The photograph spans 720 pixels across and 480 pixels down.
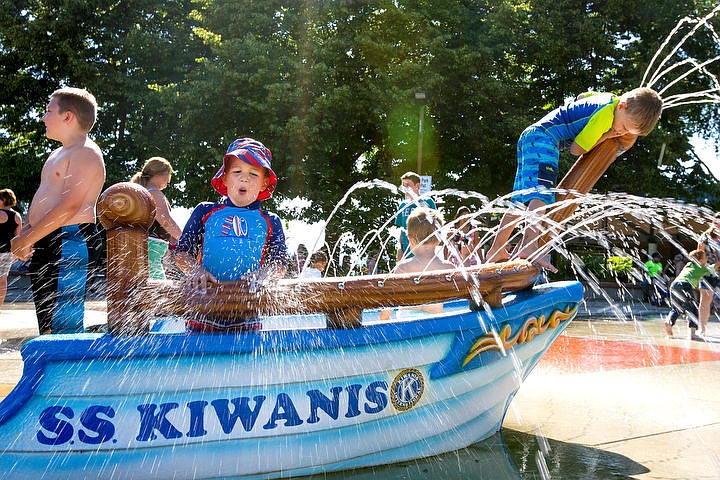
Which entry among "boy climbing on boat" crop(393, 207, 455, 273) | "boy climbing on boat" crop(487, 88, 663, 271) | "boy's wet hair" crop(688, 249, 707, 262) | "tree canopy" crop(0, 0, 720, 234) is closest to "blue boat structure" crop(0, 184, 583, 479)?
"boy climbing on boat" crop(393, 207, 455, 273)

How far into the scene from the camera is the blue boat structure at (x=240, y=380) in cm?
247

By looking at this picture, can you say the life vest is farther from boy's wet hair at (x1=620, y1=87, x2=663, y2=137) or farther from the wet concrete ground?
boy's wet hair at (x1=620, y1=87, x2=663, y2=137)

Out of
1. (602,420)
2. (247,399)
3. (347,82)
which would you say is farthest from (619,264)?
(247,399)

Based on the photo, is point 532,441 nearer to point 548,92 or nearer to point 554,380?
point 554,380

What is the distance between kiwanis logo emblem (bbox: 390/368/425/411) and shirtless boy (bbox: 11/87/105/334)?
161cm

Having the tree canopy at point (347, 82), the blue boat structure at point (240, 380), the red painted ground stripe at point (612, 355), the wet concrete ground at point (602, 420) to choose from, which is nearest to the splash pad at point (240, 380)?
the blue boat structure at point (240, 380)

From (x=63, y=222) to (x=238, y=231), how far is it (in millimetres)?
985

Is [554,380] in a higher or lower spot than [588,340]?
higher

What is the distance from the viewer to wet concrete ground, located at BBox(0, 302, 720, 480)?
10.3 ft

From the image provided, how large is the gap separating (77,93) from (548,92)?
20.6 m

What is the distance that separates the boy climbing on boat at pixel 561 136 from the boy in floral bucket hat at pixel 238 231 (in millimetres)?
1578

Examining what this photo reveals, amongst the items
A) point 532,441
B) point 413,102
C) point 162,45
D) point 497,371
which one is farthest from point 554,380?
point 162,45

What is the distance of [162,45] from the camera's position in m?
22.7

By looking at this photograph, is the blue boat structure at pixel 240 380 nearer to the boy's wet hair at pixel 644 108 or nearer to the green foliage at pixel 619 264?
the boy's wet hair at pixel 644 108
